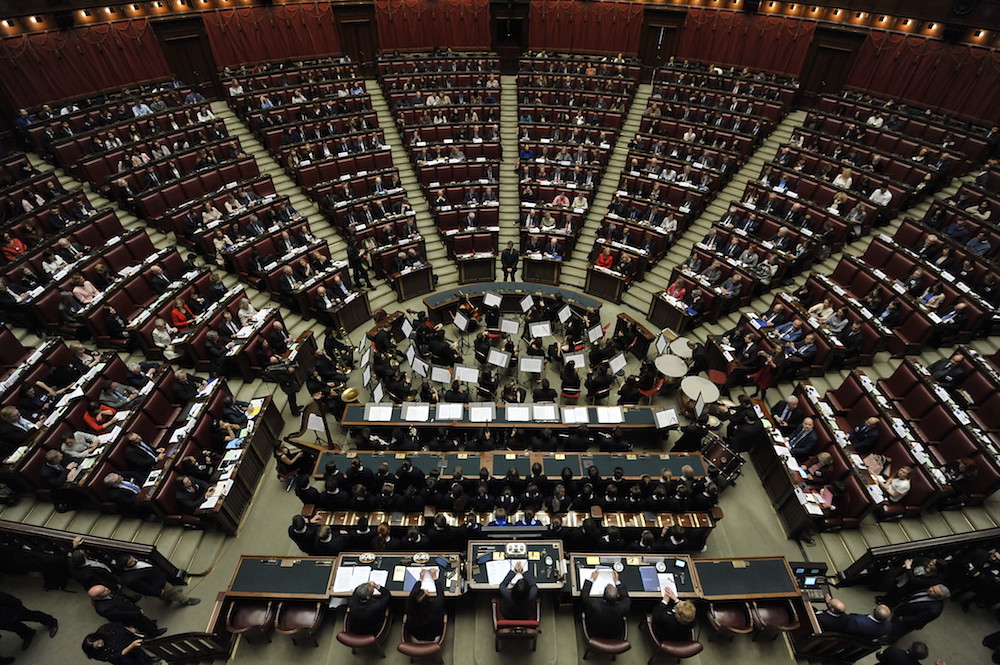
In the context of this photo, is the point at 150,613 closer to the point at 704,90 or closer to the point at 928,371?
the point at 928,371

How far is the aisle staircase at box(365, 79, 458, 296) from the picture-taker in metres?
15.3

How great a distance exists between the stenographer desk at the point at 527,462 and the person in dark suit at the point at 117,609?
3032mm

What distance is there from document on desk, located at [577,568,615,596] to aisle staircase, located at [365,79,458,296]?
946 cm

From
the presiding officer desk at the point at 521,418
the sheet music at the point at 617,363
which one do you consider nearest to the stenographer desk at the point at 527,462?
the presiding officer desk at the point at 521,418

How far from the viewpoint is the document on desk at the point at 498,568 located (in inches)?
276

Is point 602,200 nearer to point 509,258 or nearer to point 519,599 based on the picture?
point 509,258

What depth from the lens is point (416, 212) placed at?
55.0ft

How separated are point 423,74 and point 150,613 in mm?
20354

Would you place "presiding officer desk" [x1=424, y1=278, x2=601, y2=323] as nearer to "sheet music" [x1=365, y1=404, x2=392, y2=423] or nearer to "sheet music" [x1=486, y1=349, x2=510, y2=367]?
"sheet music" [x1=486, y1=349, x2=510, y2=367]

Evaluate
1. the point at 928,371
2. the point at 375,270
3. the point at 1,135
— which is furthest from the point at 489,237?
the point at 1,135

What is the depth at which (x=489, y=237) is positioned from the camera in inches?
593

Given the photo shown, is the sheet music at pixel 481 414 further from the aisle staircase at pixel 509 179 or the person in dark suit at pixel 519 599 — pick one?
the aisle staircase at pixel 509 179

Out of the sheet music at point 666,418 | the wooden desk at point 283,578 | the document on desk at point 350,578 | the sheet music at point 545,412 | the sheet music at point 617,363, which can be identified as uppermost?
the sheet music at point 617,363

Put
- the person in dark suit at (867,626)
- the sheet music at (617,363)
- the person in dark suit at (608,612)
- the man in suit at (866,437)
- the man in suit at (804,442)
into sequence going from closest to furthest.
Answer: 1. the person in dark suit at (608,612)
2. the person in dark suit at (867,626)
3. the man in suit at (866,437)
4. the man in suit at (804,442)
5. the sheet music at (617,363)
